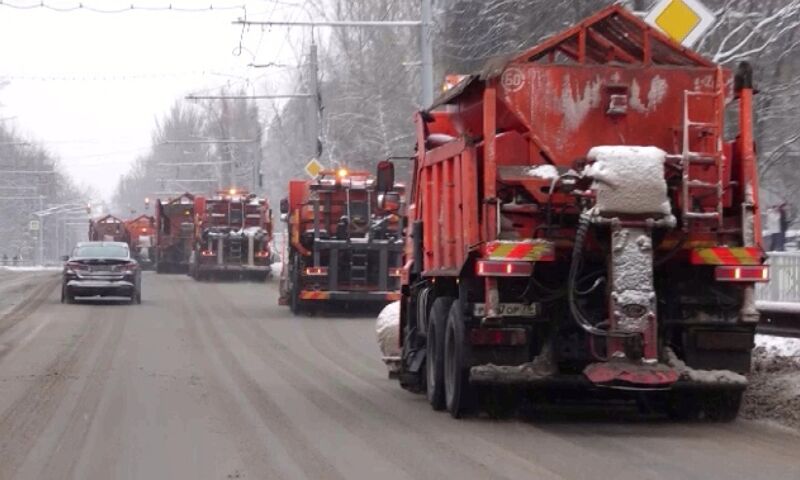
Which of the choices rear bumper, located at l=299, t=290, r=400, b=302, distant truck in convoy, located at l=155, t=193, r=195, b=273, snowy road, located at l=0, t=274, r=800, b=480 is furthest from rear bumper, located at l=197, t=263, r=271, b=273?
snowy road, located at l=0, t=274, r=800, b=480

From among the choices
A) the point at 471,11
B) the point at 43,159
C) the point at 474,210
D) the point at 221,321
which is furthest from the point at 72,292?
the point at 43,159

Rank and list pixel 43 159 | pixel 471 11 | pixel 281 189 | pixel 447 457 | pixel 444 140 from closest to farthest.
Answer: pixel 447 457 < pixel 444 140 < pixel 471 11 < pixel 281 189 < pixel 43 159

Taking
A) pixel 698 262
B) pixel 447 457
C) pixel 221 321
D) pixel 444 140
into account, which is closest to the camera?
pixel 447 457

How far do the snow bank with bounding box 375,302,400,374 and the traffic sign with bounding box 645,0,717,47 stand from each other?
447 cm

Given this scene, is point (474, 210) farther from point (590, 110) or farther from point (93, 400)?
point (93, 400)

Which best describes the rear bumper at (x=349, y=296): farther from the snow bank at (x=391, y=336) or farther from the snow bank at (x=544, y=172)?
the snow bank at (x=544, y=172)

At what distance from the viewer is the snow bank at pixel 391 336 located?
17.1m

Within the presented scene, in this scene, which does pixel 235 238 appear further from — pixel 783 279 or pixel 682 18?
pixel 682 18

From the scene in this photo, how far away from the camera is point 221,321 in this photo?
2995cm

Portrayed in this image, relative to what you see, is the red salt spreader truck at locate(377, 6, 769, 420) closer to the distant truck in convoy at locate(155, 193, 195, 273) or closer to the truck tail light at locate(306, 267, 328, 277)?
the truck tail light at locate(306, 267, 328, 277)

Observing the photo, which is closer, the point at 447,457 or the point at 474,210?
the point at 447,457

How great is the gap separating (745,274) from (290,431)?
4094 millimetres

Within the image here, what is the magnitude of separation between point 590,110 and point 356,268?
1824 centimetres

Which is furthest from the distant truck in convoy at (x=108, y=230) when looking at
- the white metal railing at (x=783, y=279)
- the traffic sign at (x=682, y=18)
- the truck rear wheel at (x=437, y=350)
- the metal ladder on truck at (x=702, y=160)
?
the metal ladder on truck at (x=702, y=160)
